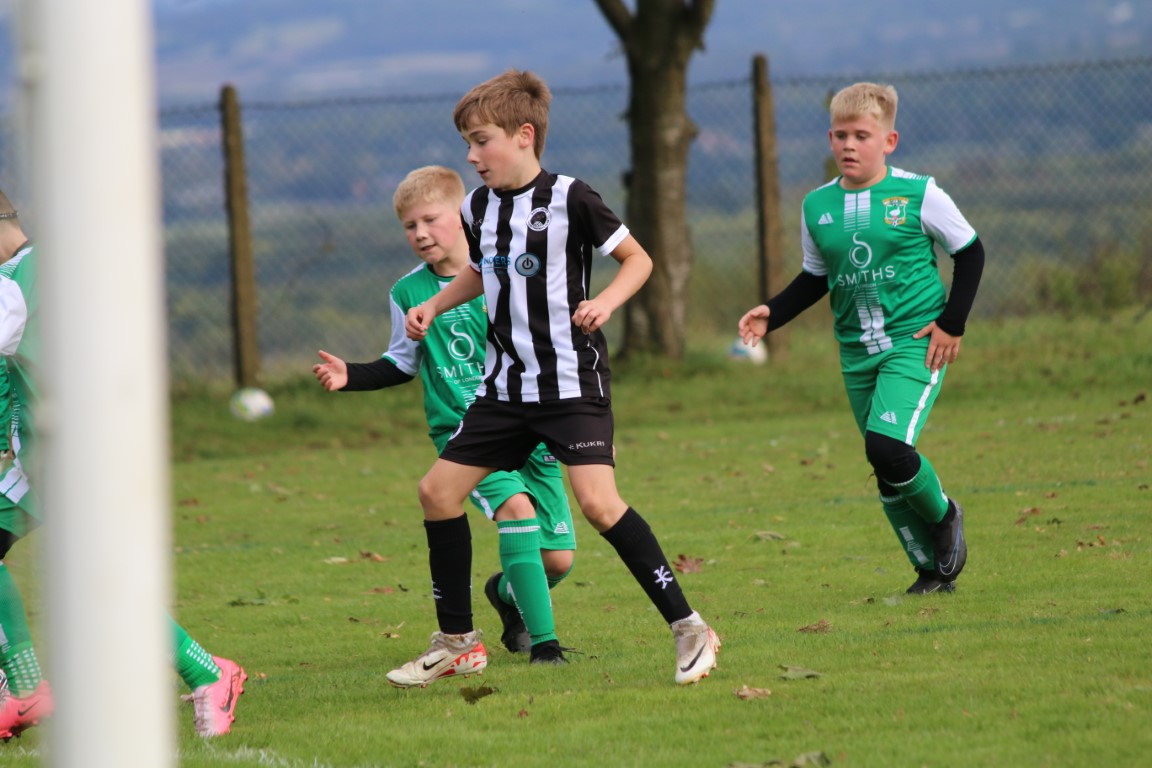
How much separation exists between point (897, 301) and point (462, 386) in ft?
5.47

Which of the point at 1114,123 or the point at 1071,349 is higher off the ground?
the point at 1114,123

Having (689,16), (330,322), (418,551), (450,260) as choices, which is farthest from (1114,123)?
(450,260)

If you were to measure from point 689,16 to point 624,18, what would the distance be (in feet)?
1.99

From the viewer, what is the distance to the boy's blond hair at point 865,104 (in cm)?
589

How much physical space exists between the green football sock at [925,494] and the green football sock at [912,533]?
2.8 inches

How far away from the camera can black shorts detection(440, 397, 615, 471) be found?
15.8 feet

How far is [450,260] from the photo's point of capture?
5.79 meters

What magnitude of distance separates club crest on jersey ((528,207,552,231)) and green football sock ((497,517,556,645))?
1.13 meters

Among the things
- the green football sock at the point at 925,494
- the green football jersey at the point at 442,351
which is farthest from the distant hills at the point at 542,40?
the green football sock at the point at 925,494

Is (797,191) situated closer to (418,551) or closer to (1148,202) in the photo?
(1148,202)

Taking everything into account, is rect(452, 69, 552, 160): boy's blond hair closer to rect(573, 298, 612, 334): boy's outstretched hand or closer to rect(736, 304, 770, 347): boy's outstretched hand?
rect(573, 298, 612, 334): boy's outstretched hand

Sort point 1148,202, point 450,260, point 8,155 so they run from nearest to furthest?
1. point 8,155
2. point 450,260
3. point 1148,202

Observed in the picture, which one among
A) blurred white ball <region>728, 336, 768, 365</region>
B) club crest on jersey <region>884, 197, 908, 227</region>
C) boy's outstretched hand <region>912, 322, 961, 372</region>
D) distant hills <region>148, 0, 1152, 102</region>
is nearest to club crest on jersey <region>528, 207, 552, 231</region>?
club crest on jersey <region>884, 197, 908, 227</region>

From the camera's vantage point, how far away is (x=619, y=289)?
471 cm
